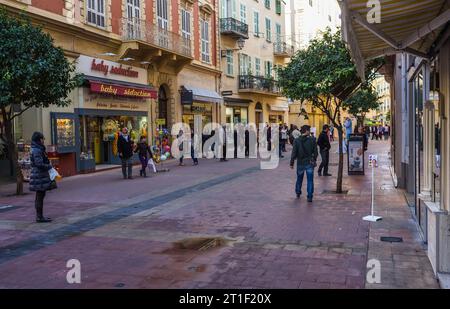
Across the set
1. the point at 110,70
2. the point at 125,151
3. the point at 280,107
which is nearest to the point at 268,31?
the point at 280,107

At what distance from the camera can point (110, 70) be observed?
2038 cm

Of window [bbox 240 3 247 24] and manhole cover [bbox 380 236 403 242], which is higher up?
window [bbox 240 3 247 24]

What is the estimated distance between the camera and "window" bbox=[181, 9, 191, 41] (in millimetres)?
26875

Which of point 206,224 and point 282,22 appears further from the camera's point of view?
point 282,22

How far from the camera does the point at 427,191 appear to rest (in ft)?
24.6

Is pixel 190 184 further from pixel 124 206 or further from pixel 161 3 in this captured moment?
pixel 161 3

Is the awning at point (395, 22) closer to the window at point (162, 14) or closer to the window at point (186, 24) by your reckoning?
the window at point (162, 14)

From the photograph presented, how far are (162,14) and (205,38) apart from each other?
6.02 m

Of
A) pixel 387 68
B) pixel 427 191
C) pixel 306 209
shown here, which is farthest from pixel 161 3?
pixel 427 191

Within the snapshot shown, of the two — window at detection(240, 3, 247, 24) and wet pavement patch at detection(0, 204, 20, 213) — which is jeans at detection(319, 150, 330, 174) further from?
window at detection(240, 3, 247, 24)

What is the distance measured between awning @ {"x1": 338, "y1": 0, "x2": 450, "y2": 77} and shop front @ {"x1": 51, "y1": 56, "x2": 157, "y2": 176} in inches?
523

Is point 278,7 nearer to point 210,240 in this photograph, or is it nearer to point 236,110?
point 236,110

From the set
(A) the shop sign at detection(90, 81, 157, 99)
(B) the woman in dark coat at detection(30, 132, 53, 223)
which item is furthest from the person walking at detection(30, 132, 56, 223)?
(A) the shop sign at detection(90, 81, 157, 99)
